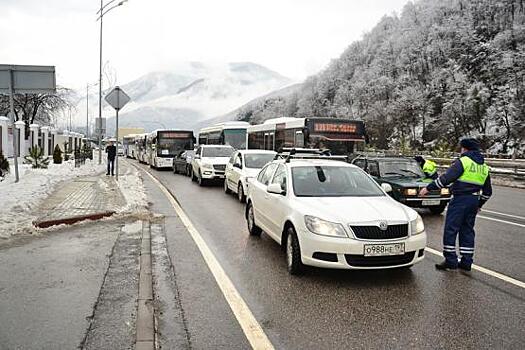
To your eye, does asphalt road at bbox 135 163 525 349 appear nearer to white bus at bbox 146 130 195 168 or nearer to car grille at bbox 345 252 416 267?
car grille at bbox 345 252 416 267

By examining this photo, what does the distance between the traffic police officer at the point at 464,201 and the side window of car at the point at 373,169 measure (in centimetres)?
584

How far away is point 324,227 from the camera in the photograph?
224 inches

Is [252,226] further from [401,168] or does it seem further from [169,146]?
[169,146]

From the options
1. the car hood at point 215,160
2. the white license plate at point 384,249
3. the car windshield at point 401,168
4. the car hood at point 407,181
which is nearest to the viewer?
the white license plate at point 384,249

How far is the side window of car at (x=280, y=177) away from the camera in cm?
726

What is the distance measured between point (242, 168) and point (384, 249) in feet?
30.4

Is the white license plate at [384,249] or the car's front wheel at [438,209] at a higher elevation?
the white license plate at [384,249]

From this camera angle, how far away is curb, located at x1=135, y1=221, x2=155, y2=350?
3939mm

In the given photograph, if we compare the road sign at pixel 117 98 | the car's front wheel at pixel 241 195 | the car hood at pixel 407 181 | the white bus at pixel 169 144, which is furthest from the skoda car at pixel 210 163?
the white bus at pixel 169 144

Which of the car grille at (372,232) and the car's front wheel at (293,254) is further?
the car's front wheel at (293,254)

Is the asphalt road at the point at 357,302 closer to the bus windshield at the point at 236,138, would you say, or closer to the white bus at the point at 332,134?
the white bus at the point at 332,134

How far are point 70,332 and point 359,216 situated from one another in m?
3.31

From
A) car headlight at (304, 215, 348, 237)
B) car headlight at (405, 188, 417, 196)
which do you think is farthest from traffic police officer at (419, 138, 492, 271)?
car headlight at (405, 188, 417, 196)

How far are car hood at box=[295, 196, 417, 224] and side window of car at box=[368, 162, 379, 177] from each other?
19.2 ft
